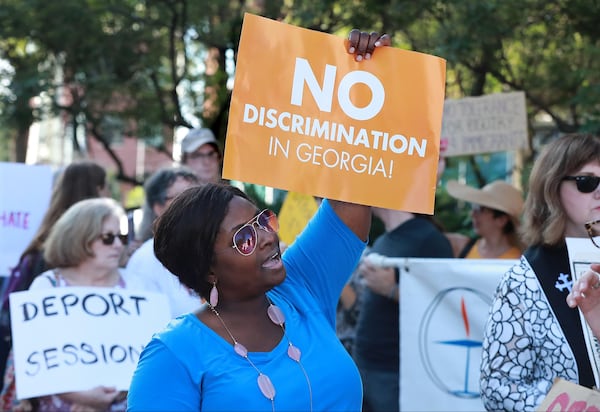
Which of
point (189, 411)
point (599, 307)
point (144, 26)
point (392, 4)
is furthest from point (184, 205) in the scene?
point (144, 26)

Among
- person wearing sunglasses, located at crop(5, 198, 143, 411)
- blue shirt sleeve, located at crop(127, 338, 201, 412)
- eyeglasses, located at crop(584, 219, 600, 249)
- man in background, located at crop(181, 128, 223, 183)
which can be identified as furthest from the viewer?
man in background, located at crop(181, 128, 223, 183)

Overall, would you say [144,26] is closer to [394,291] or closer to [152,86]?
[152,86]

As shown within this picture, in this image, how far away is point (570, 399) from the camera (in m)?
2.48

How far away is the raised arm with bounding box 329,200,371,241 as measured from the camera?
9.01ft

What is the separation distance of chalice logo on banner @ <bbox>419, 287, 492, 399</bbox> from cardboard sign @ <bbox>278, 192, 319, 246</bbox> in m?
1.31

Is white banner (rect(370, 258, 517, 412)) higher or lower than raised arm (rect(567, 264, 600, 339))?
lower

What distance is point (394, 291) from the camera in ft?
16.1

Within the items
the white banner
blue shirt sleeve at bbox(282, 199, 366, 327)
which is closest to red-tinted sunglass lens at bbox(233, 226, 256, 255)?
blue shirt sleeve at bbox(282, 199, 366, 327)

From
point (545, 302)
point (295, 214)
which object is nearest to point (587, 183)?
point (545, 302)

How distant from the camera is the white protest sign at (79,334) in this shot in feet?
13.5

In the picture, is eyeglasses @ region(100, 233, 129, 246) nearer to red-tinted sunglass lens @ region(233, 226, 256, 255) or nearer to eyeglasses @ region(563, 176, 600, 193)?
red-tinted sunglass lens @ region(233, 226, 256, 255)

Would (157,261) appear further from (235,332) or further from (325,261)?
(235,332)

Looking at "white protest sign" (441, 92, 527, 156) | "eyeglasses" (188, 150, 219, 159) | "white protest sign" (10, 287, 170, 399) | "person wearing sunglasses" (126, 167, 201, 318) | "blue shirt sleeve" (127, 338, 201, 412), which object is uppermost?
"white protest sign" (441, 92, 527, 156)

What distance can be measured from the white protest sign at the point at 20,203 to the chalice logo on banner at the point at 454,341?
2824 millimetres
